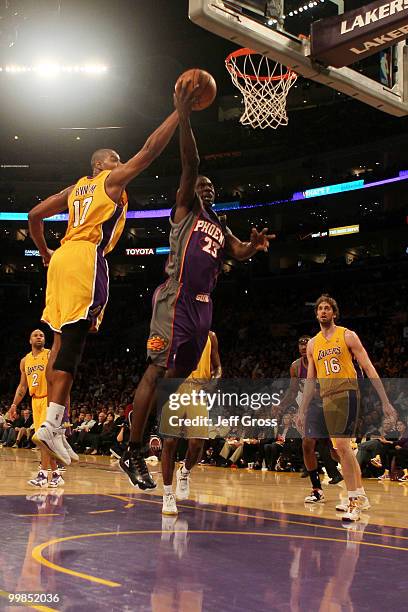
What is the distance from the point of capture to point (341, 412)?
22.5ft

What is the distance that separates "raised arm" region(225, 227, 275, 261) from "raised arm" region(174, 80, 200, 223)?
54cm

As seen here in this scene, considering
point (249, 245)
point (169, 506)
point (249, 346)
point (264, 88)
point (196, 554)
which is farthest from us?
point (249, 346)

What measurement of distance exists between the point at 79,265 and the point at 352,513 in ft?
11.2

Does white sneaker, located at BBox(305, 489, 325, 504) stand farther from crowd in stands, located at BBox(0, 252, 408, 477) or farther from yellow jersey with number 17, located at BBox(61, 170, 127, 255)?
yellow jersey with number 17, located at BBox(61, 170, 127, 255)

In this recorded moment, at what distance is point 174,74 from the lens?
2841 cm

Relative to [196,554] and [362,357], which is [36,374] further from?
[196,554]

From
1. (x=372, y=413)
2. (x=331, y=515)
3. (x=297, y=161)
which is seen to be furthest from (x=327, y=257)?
(x=331, y=515)

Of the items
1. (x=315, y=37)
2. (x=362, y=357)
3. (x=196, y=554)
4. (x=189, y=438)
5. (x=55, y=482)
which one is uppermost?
(x=315, y=37)

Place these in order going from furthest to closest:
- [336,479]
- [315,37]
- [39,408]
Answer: [336,479]
[39,408]
[315,37]

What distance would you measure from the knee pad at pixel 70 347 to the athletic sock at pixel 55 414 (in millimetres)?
229

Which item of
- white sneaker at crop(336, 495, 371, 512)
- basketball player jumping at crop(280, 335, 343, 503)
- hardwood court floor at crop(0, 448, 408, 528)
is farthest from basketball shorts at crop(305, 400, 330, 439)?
white sneaker at crop(336, 495, 371, 512)

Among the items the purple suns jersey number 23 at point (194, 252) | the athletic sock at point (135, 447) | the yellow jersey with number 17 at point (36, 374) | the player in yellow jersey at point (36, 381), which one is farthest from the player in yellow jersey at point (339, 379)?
the yellow jersey with number 17 at point (36, 374)

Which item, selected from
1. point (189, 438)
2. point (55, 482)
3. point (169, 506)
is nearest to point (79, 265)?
point (169, 506)

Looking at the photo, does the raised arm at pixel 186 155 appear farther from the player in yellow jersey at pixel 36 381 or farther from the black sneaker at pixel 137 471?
the player in yellow jersey at pixel 36 381
